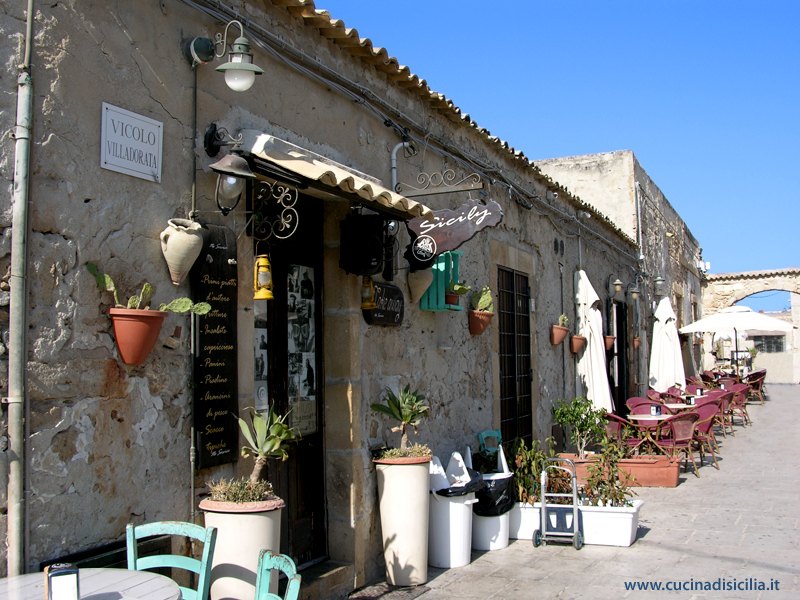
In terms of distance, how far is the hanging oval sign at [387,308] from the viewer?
195 inches

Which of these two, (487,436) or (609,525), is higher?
(487,436)

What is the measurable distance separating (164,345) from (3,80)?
1.29 metres

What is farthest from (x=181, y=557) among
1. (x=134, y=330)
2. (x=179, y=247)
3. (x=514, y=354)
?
(x=514, y=354)

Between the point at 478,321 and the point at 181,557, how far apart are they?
398 centimetres

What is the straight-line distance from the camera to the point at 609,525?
5539 millimetres

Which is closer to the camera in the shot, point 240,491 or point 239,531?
point 239,531

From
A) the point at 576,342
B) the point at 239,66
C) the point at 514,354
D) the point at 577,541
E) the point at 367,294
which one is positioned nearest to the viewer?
the point at 239,66

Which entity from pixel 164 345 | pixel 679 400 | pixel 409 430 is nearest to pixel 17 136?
pixel 164 345

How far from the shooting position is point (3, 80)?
9.09ft

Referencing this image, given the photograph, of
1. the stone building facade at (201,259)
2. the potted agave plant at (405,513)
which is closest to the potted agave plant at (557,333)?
the stone building facade at (201,259)

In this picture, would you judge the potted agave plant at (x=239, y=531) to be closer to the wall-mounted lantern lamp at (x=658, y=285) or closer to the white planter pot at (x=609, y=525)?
the white planter pot at (x=609, y=525)

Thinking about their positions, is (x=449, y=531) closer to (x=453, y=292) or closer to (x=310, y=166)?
(x=453, y=292)

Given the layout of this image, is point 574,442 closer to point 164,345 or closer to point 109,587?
point 164,345

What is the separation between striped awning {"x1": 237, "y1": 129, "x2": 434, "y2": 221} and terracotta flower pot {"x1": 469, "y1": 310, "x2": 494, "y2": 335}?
6.70 ft
